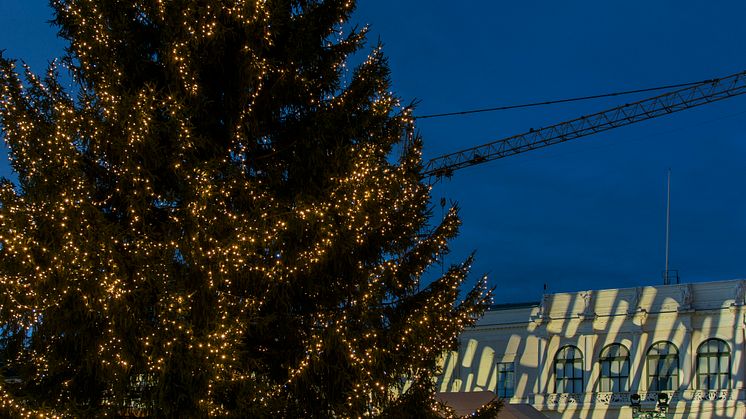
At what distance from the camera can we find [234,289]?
538 inches

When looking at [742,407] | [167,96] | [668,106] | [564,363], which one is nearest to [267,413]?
[167,96]

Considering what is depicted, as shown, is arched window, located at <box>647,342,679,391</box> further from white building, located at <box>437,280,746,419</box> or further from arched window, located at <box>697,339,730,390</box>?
arched window, located at <box>697,339,730,390</box>

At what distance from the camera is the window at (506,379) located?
53.8m

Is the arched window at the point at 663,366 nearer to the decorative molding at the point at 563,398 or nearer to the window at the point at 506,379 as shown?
the decorative molding at the point at 563,398

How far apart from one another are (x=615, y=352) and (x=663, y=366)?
2.71m

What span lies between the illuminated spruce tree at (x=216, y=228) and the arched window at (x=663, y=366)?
3614 centimetres

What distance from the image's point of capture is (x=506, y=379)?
54094 mm

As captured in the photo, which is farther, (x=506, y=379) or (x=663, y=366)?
(x=506, y=379)

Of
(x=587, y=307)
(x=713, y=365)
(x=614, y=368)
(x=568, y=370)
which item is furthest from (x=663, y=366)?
(x=568, y=370)

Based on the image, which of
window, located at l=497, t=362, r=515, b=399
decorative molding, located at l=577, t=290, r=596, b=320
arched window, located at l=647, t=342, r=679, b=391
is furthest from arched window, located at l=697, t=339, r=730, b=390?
window, located at l=497, t=362, r=515, b=399

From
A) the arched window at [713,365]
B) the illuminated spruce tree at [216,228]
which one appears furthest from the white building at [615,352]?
the illuminated spruce tree at [216,228]

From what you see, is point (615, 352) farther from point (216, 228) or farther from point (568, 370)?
point (216, 228)

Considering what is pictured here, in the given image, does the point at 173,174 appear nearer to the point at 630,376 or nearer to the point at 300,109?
the point at 300,109

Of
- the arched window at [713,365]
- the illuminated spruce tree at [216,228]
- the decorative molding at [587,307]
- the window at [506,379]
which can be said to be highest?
the decorative molding at [587,307]
